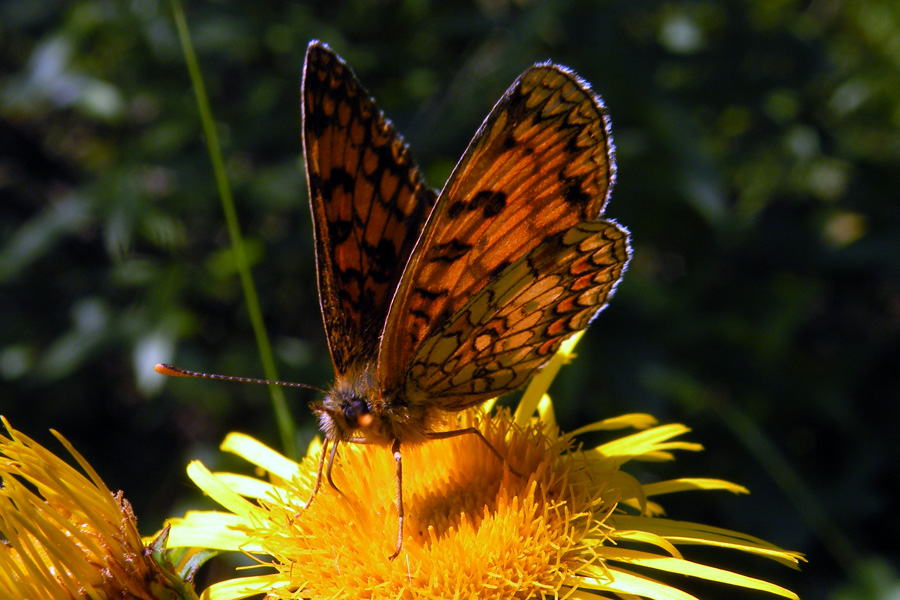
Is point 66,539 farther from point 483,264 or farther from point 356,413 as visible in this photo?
point 483,264

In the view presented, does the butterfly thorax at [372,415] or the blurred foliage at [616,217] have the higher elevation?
the blurred foliage at [616,217]

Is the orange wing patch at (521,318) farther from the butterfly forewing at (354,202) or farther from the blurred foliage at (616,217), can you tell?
the blurred foliage at (616,217)

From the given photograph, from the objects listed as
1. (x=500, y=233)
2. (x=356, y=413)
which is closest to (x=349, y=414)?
(x=356, y=413)

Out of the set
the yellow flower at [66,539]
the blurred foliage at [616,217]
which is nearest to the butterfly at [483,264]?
the yellow flower at [66,539]

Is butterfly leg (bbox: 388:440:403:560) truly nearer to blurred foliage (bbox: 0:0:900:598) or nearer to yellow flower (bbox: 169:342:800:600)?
yellow flower (bbox: 169:342:800:600)

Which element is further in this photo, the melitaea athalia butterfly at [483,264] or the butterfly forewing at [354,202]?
the butterfly forewing at [354,202]

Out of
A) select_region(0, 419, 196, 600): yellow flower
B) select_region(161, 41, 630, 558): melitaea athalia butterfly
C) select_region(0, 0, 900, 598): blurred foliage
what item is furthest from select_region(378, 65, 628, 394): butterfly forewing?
select_region(0, 0, 900, 598): blurred foliage

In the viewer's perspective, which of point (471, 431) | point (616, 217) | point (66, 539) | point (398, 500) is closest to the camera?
point (66, 539)
